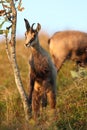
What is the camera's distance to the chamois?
27.8 ft

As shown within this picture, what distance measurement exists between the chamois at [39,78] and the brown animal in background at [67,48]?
5100mm

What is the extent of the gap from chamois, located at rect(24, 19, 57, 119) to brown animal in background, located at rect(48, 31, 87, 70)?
201 inches

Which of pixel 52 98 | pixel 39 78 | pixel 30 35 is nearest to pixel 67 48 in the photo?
pixel 52 98

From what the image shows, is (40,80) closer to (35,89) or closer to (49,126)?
(35,89)

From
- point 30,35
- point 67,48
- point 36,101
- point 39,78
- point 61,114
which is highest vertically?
point 30,35

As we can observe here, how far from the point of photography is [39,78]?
8.58m

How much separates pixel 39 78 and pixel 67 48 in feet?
19.5

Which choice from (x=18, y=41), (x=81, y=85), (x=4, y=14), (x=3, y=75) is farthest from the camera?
(x=18, y=41)

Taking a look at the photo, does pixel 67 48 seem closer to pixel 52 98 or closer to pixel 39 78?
pixel 52 98

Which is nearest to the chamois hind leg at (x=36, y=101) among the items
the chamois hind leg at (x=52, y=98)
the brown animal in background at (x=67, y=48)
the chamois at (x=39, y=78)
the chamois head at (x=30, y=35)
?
the chamois at (x=39, y=78)

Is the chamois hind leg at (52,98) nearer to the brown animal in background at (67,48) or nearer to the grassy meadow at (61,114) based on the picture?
the grassy meadow at (61,114)

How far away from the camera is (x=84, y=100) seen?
8055 millimetres

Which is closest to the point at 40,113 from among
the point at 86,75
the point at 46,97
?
the point at 46,97

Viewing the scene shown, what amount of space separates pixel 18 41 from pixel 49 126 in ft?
32.9
